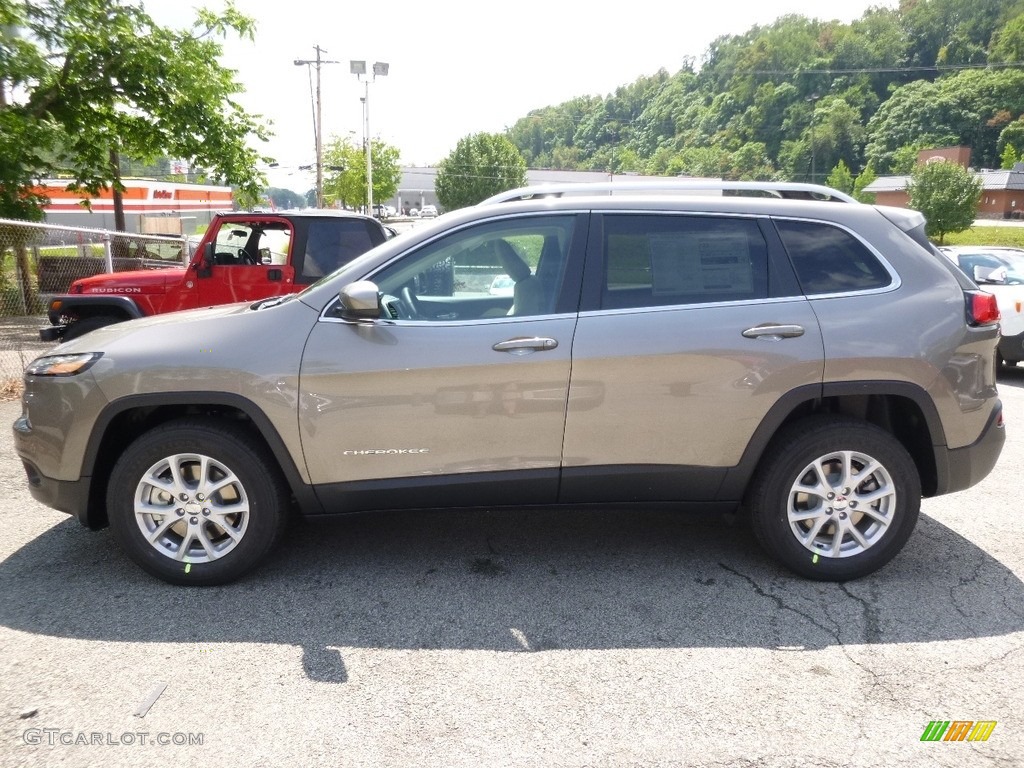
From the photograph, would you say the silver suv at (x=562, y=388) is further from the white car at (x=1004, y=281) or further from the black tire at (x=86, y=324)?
the white car at (x=1004, y=281)

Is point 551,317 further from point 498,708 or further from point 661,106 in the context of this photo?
point 661,106

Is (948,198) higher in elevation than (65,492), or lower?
Answer: higher

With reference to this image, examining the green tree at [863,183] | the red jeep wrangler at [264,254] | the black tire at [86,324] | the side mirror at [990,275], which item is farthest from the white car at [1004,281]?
the green tree at [863,183]

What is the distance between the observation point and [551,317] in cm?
383

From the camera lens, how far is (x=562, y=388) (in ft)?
12.4

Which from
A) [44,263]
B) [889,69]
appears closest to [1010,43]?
[889,69]

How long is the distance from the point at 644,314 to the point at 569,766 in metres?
2.02

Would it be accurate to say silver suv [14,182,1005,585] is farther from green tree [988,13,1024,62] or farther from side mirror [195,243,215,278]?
green tree [988,13,1024,62]

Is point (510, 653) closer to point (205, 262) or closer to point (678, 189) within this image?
point (678, 189)

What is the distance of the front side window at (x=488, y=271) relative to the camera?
12.9 feet

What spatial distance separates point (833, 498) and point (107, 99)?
15.5 metres

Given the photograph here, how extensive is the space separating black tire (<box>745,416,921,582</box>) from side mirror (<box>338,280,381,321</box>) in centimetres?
200

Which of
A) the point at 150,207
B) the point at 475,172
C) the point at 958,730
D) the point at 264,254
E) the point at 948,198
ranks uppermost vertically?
the point at 475,172

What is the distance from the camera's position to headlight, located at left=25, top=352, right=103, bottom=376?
3869 millimetres
